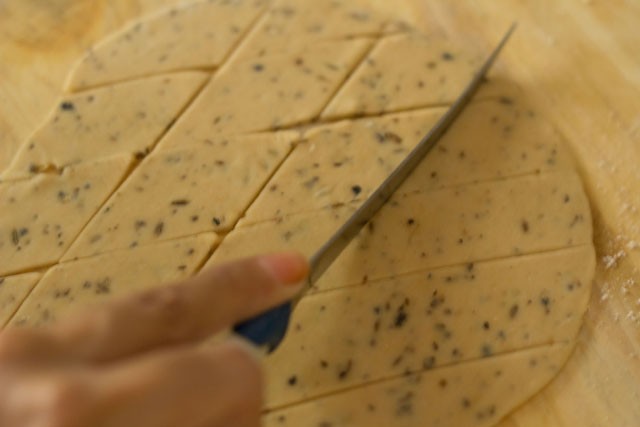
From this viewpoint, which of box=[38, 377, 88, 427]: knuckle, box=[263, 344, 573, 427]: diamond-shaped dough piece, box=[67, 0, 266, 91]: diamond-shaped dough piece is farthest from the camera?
box=[67, 0, 266, 91]: diamond-shaped dough piece

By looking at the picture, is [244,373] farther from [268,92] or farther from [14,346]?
[268,92]

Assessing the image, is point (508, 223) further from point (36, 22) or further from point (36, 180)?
point (36, 22)

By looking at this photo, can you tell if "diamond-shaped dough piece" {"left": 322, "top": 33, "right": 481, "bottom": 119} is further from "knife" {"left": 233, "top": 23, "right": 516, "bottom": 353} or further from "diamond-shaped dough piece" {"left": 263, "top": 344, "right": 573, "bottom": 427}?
"diamond-shaped dough piece" {"left": 263, "top": 344, "right": 573, "bottom": 427}

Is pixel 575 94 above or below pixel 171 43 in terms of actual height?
below

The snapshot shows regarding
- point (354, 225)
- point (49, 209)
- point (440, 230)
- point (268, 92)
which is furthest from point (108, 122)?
point (440, 230)

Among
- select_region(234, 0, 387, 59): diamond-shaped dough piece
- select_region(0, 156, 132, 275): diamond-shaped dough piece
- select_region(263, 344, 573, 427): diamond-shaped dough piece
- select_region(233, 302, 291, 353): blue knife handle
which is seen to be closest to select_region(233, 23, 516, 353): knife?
select_region(233, 302, 291, 353): blue knife handle

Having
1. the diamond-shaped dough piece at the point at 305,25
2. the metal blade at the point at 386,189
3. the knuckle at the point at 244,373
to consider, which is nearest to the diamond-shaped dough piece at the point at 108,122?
the diamond-shaped dough piece at the point at 305,25
